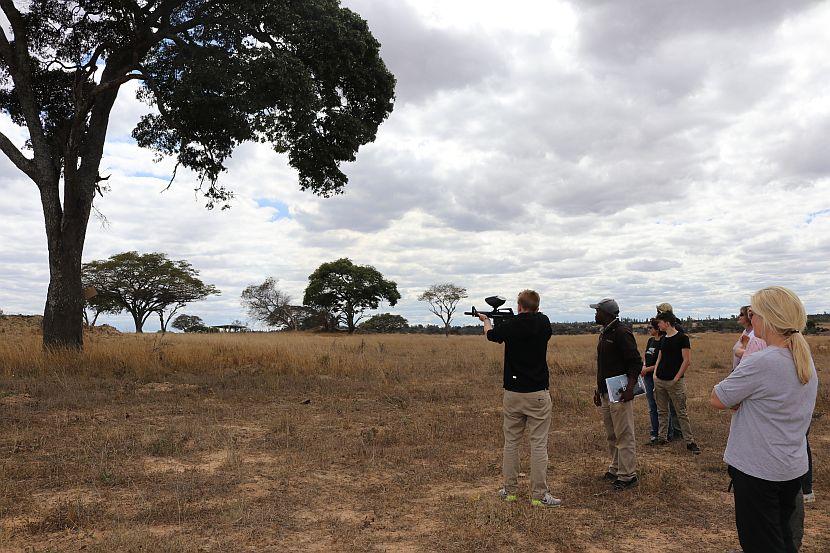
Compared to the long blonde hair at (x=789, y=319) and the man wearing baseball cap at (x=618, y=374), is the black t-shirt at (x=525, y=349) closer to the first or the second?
the man wearing baseball cap at (x=618, y=374)

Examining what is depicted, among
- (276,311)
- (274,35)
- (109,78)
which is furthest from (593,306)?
(276,311)

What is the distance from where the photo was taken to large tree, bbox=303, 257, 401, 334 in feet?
163

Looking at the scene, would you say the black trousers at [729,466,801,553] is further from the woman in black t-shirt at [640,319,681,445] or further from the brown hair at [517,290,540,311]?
the woman in black t-shirt at [640,319,681,445]

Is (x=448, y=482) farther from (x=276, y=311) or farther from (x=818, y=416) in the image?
(x=276, y=311)

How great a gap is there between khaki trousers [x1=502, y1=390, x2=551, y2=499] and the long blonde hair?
8.05 ft

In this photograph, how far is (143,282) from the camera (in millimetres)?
42281

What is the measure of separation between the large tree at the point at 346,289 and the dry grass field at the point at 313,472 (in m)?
37.9

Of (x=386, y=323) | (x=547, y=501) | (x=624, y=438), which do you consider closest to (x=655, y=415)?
(x=624, y=438)

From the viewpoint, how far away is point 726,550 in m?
4.11

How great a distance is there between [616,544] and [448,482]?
6.32ft

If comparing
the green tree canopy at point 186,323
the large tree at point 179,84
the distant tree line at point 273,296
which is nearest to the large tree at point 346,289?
the distant tree line at point 273,296

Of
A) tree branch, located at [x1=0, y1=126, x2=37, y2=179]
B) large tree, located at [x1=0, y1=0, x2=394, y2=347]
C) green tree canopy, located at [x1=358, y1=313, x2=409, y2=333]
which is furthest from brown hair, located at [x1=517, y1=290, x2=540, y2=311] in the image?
green tree canopy, located at [x1=358, y1=313, x2=409, y2=333]

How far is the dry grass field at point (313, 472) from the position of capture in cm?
429

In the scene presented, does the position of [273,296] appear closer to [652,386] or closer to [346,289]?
[346,289]
